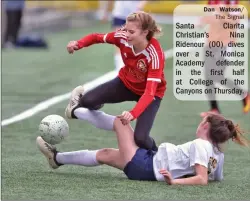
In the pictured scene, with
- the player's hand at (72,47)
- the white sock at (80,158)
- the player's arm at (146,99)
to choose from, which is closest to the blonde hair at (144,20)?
the player's arm at (146,99)

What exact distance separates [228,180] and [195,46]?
17.5ft

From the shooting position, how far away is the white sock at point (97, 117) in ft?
28.8

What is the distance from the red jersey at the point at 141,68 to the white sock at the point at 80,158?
0.63 m

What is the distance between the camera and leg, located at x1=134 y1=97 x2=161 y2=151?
833 centimetres

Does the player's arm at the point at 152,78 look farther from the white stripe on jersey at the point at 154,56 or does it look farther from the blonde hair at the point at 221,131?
the blonde hair at the point at 221,131

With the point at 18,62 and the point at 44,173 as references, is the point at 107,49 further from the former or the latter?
the point at 44,173

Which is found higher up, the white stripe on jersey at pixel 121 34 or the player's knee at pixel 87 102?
the white stripe on jersey at pixel 121 34

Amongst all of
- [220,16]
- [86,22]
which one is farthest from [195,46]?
[86,22]

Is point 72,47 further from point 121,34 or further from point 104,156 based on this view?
point 104,156

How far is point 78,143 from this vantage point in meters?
10.2

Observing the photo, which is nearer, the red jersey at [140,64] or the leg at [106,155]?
the leg at [106,155]

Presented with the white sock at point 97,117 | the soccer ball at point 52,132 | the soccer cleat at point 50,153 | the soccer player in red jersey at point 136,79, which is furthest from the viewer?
the white sock at point 97,117

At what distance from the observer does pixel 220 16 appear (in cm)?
1238

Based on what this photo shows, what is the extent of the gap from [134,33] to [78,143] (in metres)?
2.14
